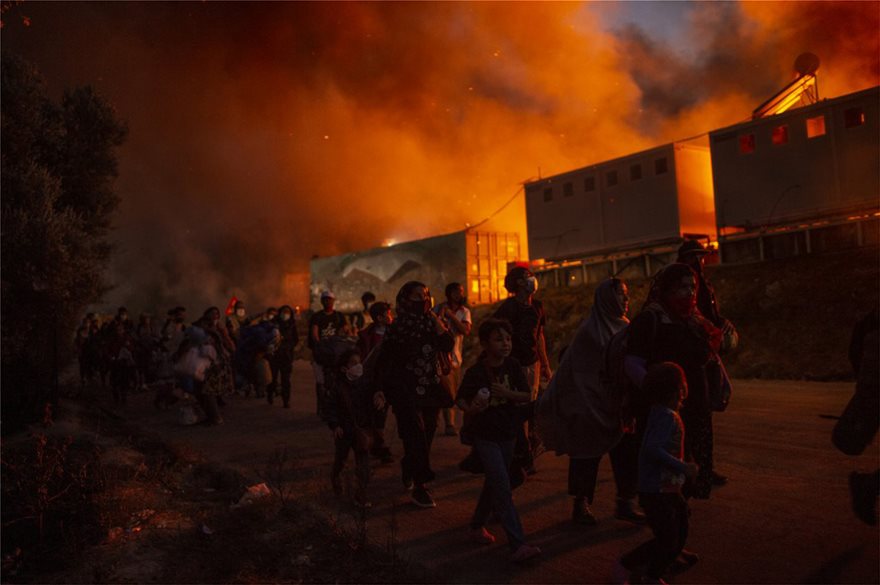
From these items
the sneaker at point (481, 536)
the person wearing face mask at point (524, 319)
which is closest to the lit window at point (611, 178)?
the person wearing face mask at point (524, 319)

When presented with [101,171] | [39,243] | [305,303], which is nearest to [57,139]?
[101,171]

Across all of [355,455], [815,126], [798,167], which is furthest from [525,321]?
[815,126]

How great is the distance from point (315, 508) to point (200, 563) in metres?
1.15

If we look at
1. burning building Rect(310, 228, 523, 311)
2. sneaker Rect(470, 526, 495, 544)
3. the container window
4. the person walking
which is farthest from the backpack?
burning building Rect(310, 228, 523, 311)

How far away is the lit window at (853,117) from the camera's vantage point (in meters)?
18.4

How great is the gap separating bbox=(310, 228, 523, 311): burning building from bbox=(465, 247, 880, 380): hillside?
34.9 ft

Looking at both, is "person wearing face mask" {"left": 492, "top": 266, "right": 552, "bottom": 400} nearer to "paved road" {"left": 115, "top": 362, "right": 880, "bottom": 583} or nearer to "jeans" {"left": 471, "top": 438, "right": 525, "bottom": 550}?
"paved road" {"left": 115, "top": 362, "right": 880, "bottom": 583}

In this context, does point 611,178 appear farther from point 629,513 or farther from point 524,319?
point 629,513

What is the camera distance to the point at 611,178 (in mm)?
24891

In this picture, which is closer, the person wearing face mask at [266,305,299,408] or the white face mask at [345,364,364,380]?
the white face mask at [345,364,364,380]

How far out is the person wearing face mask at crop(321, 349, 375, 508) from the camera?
570 centimetres

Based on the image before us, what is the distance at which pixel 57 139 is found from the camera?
35.2ft

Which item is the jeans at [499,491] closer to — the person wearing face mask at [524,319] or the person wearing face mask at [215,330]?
the person wearing face mask at [524,319]

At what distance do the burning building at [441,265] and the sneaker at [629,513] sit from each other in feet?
83.2
